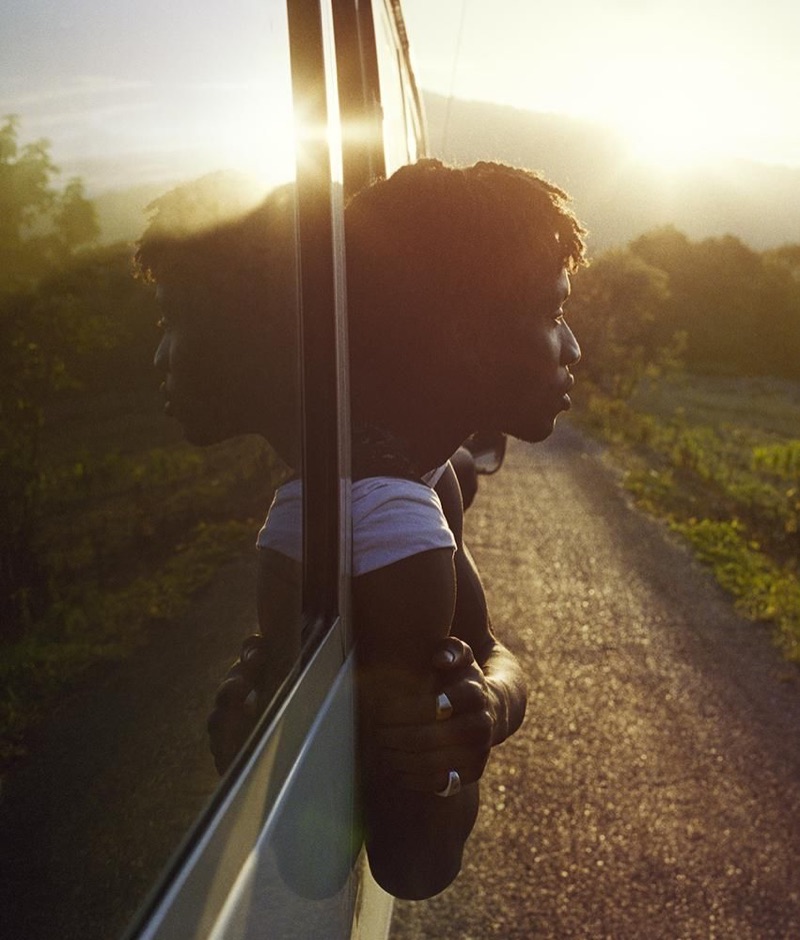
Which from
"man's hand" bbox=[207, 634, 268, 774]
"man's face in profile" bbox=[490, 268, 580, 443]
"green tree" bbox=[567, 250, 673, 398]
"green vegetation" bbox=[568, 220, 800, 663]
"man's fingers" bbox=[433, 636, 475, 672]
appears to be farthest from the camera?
"green tree" bbox=[567, 250, 673, 398]

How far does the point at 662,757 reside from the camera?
4238 millimetres

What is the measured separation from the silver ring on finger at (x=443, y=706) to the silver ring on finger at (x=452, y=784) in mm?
82

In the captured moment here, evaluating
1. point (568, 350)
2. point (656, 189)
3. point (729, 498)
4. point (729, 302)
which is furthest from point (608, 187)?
point (568, 350)

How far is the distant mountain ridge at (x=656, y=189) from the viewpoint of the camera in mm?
2111

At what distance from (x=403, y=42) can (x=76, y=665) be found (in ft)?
10.2

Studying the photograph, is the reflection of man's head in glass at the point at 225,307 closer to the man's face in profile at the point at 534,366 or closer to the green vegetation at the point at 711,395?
the man's face in profile at the point at 534,366

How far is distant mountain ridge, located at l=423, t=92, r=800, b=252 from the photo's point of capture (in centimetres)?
211

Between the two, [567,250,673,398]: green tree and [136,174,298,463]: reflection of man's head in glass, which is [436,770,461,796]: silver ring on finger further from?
[567,250,673,398]: green tree

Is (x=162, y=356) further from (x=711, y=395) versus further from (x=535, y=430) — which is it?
(x=711, y=395)

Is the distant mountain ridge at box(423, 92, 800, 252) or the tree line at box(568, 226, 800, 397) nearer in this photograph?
the distant mountain ridge at box(423, 92, 800, 252)

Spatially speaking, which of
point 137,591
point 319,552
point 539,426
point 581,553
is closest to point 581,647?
point 581,553

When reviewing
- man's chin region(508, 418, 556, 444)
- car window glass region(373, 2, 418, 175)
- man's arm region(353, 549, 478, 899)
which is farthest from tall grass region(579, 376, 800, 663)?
man's arm region(353, 549, 478, 899)

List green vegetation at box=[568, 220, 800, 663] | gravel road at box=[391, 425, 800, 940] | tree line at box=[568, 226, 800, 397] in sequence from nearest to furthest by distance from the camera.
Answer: gravel road at box=[391, 425, 800, 940]
green vegetation at box=[568, 220, 800, 663]
tree line at box=[568, 226, 800, 397]

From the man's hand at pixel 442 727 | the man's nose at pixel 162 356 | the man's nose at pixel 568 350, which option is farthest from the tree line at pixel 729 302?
the man's nose at pixel 162 356
